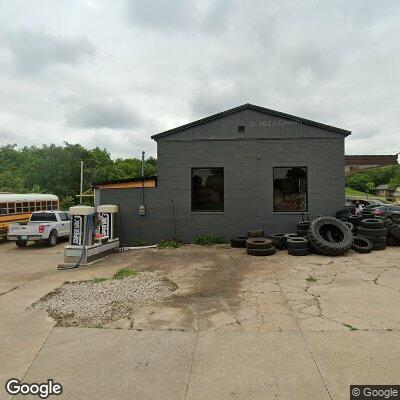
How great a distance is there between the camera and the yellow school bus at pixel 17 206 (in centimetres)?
1855

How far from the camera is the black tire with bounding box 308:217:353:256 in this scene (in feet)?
34.6

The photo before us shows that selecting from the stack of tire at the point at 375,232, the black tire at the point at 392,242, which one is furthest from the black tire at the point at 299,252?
the black tire at the point at 392,242

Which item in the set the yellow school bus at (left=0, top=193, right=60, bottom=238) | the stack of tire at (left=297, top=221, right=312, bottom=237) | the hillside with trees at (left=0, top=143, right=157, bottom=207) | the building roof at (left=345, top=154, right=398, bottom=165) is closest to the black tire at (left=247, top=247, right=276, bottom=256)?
the stack of tire at (left=297, top=221, right=312, bottom=237)

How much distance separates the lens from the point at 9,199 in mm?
19062

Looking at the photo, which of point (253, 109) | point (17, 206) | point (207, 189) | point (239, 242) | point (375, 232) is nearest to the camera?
point (375, 232)

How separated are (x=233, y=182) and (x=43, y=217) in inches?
444

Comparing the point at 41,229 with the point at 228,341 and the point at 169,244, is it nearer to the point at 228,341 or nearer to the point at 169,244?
the point at 169,244

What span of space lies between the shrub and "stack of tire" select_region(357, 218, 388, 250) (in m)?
5.43

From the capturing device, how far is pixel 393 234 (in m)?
12.3

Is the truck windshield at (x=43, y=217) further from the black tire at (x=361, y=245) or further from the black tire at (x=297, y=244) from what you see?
the black tire at (x=361, y=245)

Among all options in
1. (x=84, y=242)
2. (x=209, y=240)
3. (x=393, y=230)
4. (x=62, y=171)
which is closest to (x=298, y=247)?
(x=209, y=240)

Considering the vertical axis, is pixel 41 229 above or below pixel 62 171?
below

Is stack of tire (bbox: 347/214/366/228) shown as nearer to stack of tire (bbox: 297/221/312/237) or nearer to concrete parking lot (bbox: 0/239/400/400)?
stack of tire (bbox: 297/221/312/237)

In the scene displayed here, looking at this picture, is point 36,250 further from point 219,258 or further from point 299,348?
point 299,348
